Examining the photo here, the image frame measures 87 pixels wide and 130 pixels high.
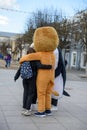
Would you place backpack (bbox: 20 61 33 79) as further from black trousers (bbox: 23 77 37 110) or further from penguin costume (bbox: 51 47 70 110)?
penguin costume (bbox: 51 47 70 110)

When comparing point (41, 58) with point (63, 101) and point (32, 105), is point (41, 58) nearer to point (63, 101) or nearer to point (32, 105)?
point (32, 105)

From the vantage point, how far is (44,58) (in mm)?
8180

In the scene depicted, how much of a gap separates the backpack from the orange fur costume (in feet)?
0.38

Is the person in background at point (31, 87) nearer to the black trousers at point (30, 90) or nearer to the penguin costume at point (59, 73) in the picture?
the black trousers at point (30, 90)

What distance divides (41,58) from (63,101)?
294cm

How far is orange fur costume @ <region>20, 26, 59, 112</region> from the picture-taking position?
320 inches

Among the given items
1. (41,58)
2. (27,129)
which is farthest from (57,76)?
(27,129)

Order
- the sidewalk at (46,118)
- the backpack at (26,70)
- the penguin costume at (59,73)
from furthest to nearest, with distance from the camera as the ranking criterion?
the penguin costume at (59,73), the backpack at (26,70), the sidewalk at (46,118)

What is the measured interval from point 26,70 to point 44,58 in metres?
0.49

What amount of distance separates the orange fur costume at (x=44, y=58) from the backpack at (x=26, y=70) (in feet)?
0.38

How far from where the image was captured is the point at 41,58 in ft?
26.8

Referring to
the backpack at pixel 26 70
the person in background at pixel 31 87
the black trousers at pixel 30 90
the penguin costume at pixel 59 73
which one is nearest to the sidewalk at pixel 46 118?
the person in background at pixel 31 87

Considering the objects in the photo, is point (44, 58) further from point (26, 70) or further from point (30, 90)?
point (30, 90)

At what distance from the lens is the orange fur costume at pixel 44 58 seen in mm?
8125
